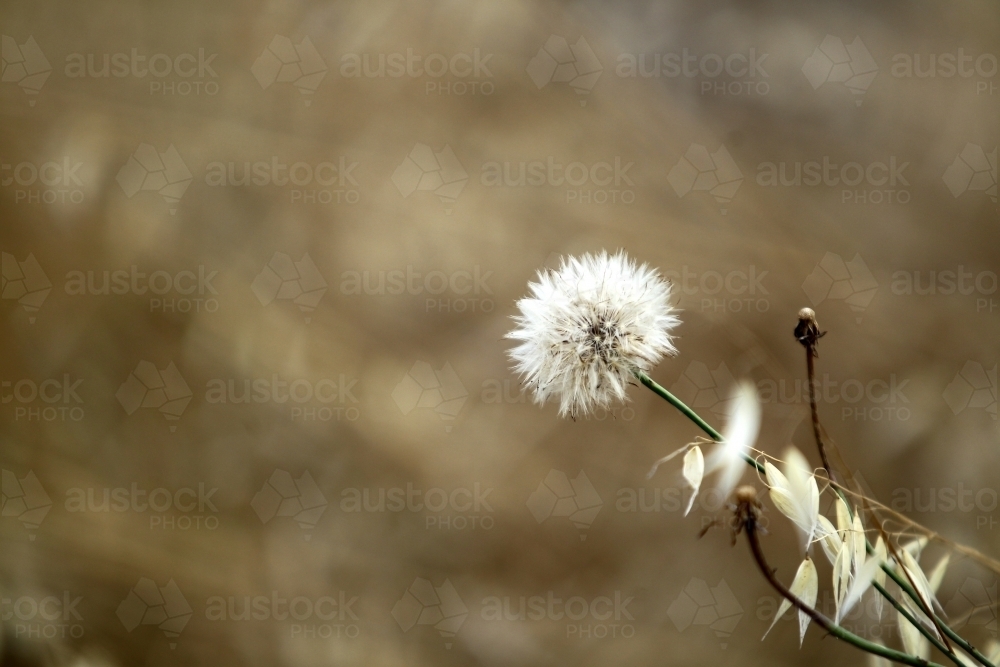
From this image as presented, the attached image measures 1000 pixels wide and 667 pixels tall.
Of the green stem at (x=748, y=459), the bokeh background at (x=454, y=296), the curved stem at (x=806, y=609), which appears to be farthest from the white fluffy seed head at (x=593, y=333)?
the bokeh background at (x=454, y=296)

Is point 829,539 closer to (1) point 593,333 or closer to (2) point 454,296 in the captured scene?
(1) point 593,333

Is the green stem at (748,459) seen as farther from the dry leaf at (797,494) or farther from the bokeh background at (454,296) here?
the bokeh background at (454,296)

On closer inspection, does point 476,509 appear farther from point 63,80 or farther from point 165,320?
point 63,80

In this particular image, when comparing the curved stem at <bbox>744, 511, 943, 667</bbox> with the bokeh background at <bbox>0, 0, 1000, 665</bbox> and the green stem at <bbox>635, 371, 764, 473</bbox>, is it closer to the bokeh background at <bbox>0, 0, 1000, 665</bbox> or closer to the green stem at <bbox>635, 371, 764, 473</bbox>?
the green stem at <bbox>635, 371, 764, 473</bbox>

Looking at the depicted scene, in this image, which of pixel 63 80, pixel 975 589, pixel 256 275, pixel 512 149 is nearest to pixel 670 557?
pixel 975 589

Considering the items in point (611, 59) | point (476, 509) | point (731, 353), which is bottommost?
point (476, 509)
